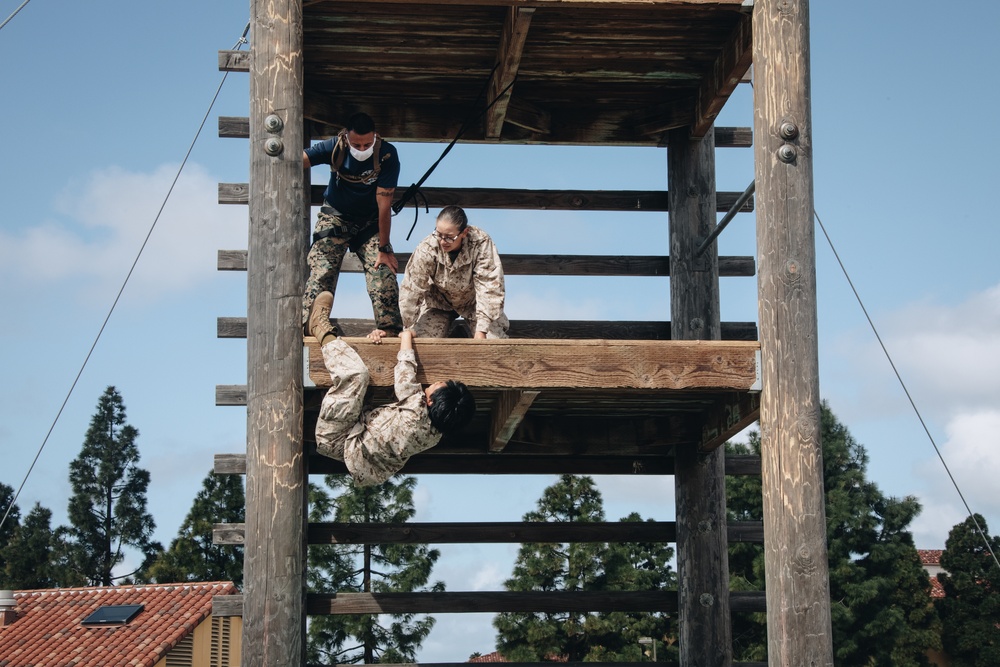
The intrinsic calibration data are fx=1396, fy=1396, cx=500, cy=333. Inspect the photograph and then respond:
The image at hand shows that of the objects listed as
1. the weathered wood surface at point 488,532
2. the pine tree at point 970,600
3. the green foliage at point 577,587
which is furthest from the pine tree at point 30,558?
the weathered wood surface at point 488,532

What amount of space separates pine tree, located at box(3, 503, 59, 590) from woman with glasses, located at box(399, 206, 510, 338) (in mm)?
52915

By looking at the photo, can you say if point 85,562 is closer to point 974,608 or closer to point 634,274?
point 974,608

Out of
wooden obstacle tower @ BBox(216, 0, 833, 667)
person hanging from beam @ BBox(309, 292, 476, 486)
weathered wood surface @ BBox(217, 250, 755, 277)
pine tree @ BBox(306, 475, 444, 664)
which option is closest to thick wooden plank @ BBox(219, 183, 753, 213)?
wooden obstacle tower @ BBox(216, 0, 833, 667)

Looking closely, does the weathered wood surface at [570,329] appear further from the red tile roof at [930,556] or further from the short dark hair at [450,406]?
the red tile roof at [930,556]

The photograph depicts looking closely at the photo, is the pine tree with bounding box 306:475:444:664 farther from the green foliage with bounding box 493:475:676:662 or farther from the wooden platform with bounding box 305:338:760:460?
the wooden platform with bounding box 305:338:760:460

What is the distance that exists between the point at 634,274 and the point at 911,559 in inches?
1568

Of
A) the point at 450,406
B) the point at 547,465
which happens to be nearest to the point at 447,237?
the point at 450,406

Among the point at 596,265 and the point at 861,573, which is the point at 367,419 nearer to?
the point at 596,265

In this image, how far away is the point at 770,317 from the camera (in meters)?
9.43

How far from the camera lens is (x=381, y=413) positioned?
914 centimetres

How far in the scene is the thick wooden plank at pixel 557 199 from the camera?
12.6 metres

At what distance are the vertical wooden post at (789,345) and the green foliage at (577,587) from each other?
3258cm

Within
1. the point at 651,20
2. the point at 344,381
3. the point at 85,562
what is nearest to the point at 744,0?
the point at 651,20

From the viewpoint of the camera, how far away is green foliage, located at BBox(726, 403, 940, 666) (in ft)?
154
